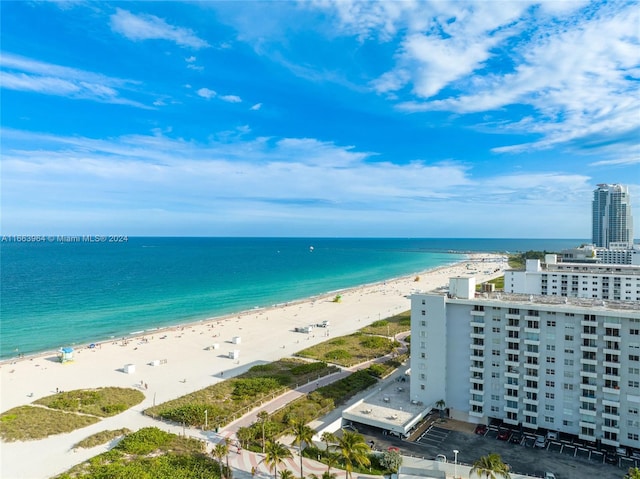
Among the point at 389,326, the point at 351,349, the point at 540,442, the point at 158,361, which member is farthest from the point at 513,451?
the point at 389,326

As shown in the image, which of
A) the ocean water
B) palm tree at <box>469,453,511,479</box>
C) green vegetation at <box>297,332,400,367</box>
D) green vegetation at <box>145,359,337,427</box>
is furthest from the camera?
the ocean water

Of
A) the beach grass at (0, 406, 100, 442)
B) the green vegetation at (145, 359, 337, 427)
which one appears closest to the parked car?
the green vegetation at (145, 359, 337, 427)

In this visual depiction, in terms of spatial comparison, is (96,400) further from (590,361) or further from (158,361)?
(590,361)

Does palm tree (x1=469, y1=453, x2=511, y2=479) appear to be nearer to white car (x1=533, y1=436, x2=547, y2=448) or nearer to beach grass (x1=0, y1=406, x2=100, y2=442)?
white car (x1=533, y1=436, x2=547, y2=448)

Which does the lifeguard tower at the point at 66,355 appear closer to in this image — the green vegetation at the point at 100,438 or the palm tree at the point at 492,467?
the green vegetation at the point at 100,438

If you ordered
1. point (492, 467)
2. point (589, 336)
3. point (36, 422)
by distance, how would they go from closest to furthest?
point (492, 467) → point (589, 336) → point (36, 422)

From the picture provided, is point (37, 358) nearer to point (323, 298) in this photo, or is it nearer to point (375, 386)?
point (375, 386)
